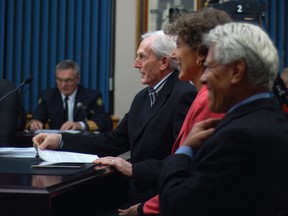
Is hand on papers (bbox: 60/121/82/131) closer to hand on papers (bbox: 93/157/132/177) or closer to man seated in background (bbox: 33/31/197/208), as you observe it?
man seated in background (bbox: 33/31/197/208)

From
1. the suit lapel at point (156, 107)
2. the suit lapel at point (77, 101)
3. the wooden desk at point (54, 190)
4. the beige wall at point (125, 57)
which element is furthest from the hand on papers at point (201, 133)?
the beige wall at point (125, 57)

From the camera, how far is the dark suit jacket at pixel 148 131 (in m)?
2.80

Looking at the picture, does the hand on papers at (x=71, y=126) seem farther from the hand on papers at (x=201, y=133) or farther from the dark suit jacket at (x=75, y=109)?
the hand on papers at (x=201, y=133)

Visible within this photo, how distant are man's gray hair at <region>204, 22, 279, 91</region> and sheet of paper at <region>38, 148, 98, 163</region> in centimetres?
96

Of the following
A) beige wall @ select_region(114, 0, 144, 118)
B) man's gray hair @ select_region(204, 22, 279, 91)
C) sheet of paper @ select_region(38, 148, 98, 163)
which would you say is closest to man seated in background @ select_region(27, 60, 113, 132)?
beige wall @ select_region(114, 0, 144, 118)

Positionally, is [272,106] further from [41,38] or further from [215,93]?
[41,38]

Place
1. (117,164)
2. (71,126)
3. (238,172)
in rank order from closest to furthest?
(238,172) → (117,164) → (71,126)

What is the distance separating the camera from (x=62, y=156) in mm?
2732

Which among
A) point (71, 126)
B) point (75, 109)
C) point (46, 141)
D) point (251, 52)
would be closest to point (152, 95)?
point (46, 141)

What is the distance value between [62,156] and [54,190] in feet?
2.07

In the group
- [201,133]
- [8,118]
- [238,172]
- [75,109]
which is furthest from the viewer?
[75,109]

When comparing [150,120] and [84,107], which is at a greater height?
[150,120]

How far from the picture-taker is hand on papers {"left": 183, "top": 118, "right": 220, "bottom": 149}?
1.91 m

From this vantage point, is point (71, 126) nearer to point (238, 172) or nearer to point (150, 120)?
point (150, 120)
